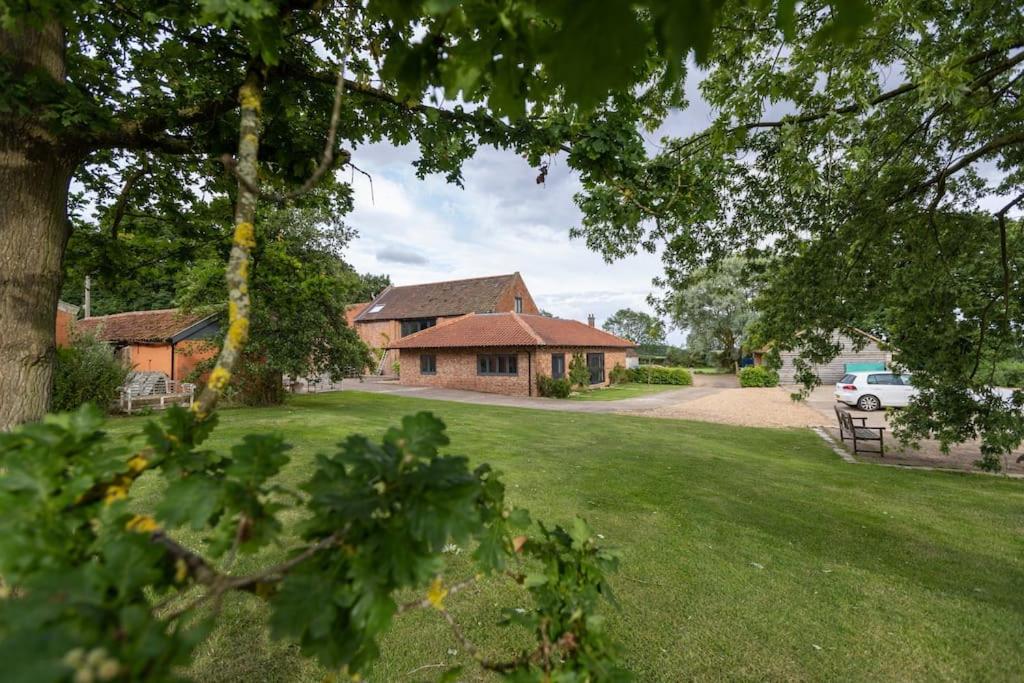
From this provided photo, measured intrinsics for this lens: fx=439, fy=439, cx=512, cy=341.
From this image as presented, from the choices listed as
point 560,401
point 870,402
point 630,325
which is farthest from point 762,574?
point 630,325

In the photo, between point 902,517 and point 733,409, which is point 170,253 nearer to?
point 902,517

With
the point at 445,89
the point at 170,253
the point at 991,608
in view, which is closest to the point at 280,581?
the point at 445,89

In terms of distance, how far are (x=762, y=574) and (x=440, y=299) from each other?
35.5 meters

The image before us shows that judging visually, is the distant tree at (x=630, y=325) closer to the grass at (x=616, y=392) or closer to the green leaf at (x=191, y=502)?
the grass at (x=616, y=392)

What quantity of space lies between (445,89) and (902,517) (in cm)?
880

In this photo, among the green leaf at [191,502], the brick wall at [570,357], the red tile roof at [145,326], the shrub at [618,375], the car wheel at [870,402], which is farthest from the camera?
the shrub at [618,375]

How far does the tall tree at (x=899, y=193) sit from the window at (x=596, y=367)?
24.0 meters

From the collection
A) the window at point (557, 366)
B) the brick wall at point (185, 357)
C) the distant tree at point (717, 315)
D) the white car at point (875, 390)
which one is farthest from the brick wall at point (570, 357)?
the brick wall at point (185, 357)

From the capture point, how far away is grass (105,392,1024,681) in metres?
3.43

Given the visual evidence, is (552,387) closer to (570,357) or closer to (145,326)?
(570,357)

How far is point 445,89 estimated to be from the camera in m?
1.70

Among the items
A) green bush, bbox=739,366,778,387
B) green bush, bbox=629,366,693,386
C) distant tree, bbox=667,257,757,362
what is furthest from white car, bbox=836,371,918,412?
distant tree, bbox=667,257,757,362

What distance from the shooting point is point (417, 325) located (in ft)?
125

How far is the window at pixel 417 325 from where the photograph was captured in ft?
123
